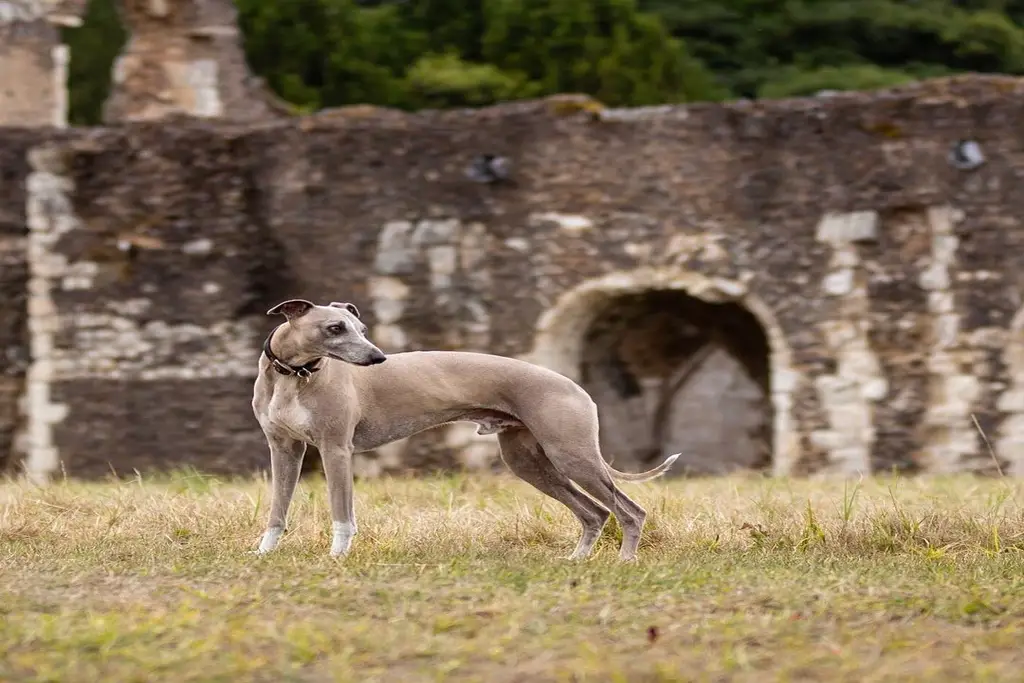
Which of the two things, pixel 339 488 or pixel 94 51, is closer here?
pixel 339 488

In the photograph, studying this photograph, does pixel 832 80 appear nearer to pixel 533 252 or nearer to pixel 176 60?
pixel 176 60

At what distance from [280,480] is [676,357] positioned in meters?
9.30

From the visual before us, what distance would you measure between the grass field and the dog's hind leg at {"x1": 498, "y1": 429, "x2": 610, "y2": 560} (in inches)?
6.0

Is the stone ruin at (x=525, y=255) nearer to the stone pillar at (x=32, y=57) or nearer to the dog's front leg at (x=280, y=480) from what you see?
the stone pillar at (x=32, y=57)

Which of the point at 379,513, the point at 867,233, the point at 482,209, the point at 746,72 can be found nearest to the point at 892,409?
the point at 867,233

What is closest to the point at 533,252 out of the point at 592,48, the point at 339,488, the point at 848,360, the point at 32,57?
the point at 848,360

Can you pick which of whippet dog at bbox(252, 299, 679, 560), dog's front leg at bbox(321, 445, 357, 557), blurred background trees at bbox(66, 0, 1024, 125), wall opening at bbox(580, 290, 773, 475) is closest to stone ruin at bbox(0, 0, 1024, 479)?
wall opening at bbox(580, 290, 773, 475)

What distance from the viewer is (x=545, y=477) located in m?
7.55

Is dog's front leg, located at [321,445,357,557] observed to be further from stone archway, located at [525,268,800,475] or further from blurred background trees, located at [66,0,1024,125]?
blurred background trees, located at [66,0,1024,125]

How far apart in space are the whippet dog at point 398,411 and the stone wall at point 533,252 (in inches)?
224

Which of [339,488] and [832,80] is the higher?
[339,488]

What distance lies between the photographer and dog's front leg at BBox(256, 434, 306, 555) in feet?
24.1

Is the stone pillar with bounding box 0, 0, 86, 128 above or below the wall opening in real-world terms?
above

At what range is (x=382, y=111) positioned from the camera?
13797 mm
